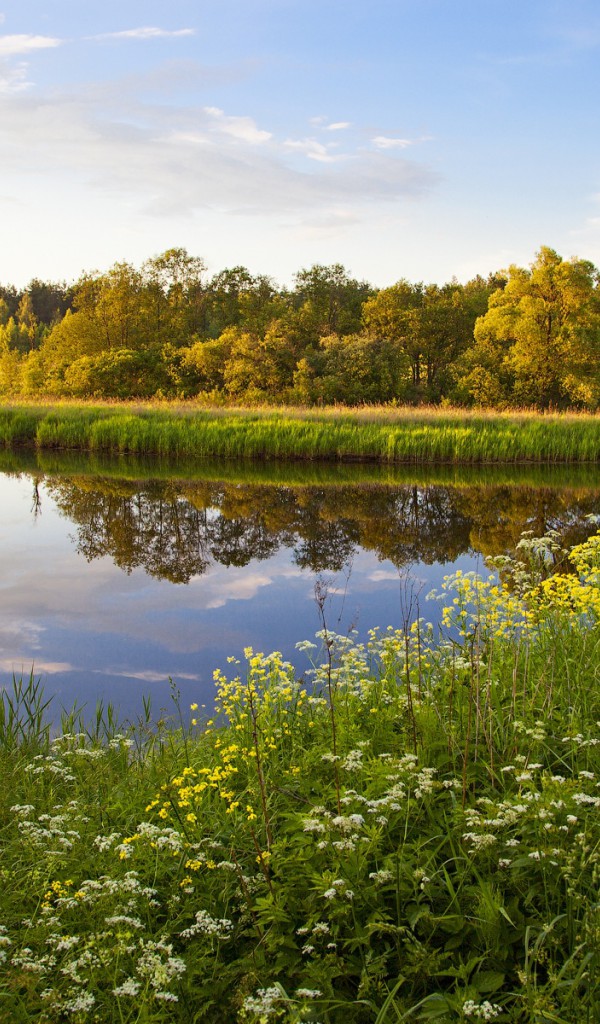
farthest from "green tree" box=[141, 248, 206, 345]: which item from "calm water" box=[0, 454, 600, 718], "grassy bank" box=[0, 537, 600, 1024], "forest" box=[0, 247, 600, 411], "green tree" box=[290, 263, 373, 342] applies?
"grassy bank" box=[0, 537, 600, 1024]

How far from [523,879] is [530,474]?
17075 millimetres

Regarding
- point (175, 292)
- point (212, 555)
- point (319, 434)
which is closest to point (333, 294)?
point (175, 292)

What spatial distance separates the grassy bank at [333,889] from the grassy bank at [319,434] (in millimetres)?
17507

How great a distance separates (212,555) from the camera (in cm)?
1067

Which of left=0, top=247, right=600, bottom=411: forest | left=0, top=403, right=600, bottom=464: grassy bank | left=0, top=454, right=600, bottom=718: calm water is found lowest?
left=0, top=454, right=600, bottom=718: calm water

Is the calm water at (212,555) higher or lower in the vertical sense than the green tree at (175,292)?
lower

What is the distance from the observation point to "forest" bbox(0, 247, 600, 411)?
117 ft

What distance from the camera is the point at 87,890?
2514 mm

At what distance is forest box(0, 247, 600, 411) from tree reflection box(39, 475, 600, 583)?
1537 centimetres

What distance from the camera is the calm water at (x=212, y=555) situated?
22.1ft

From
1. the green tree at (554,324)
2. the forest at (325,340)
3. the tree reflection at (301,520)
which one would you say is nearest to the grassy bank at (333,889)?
the tree reflection at (301,520)

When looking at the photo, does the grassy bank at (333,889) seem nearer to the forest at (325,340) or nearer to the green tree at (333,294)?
the forest at (325,340)

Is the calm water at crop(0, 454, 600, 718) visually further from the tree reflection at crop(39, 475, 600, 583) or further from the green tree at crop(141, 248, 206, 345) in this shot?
the green tree at crop(141, 248, 206, 345)

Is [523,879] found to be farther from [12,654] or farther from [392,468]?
[392,468]
